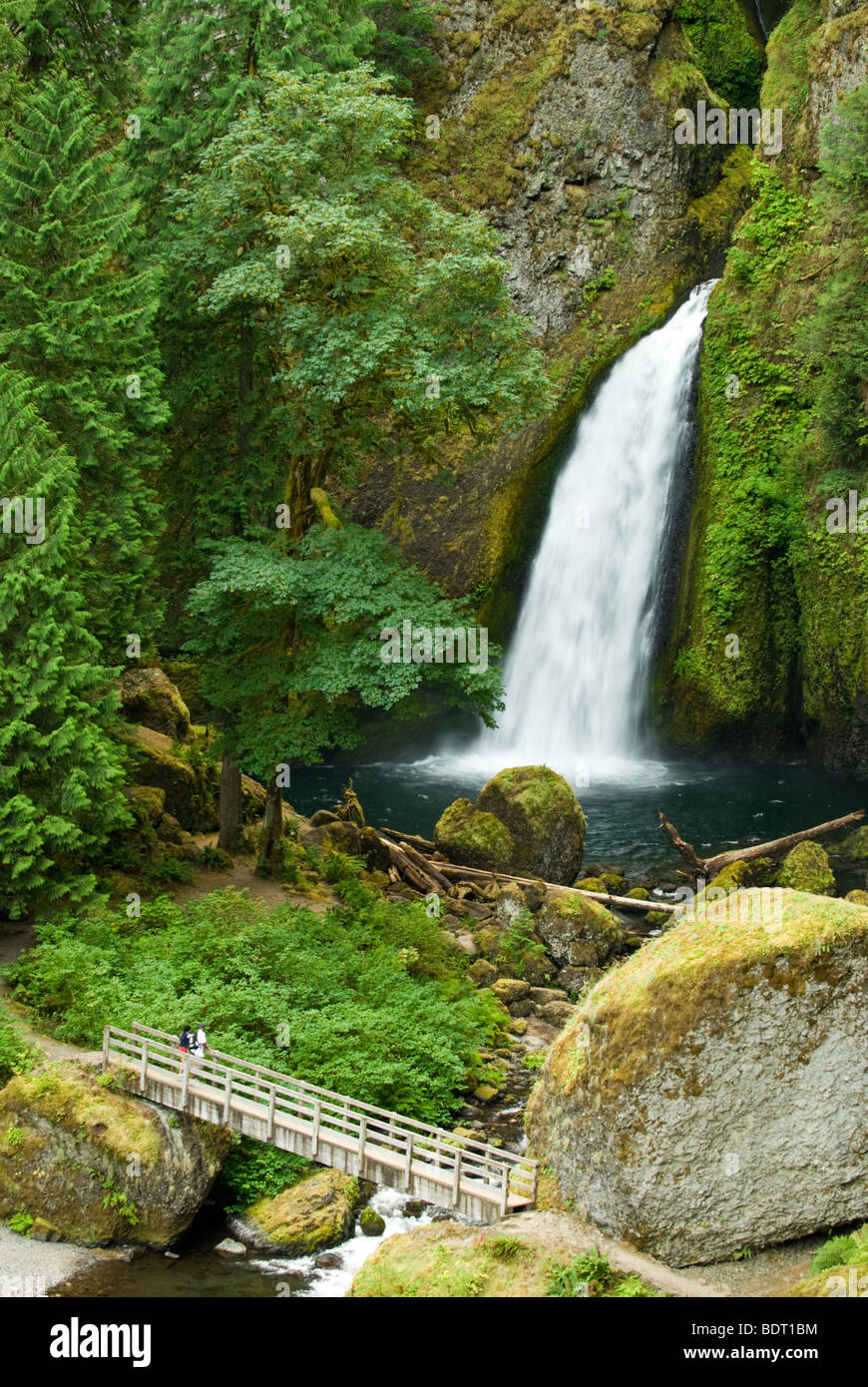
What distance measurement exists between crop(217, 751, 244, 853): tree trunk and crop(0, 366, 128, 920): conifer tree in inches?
184

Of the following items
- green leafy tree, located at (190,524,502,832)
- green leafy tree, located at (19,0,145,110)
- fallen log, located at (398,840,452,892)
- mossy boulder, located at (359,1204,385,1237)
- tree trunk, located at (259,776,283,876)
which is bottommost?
mossy boulder, located at (359,1204,385,1237)

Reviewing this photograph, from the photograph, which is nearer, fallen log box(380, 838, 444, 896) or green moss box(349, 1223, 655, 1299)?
green moss box(349, 1223, 655, 1299)

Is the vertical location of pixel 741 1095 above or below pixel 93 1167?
above

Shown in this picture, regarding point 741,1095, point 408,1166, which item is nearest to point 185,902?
point 408,1166

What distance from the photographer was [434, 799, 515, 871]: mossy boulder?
958 inches

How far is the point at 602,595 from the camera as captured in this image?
116 feet

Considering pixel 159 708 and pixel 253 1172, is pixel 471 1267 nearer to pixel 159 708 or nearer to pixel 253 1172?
pixel 253 1172

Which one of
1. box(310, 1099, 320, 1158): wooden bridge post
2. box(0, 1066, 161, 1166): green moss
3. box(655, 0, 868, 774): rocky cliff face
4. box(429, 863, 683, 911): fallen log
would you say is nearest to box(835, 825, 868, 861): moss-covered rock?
box(429, 863, 683, 911): fallen log

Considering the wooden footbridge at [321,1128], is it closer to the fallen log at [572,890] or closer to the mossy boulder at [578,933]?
A: the mossy boulder at [578,933]

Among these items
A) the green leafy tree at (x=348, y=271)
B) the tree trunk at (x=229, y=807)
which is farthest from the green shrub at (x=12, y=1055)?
the green leafy tree at (x=348, y=271)

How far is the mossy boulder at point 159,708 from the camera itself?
25.5 metres

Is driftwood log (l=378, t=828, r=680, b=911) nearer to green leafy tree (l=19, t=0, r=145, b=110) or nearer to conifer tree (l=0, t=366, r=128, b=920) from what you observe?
conifer tree (l=0, t=366, r=128, b=920)

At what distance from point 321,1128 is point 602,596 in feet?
79.3

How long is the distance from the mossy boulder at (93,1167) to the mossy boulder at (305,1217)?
0.68 meters
